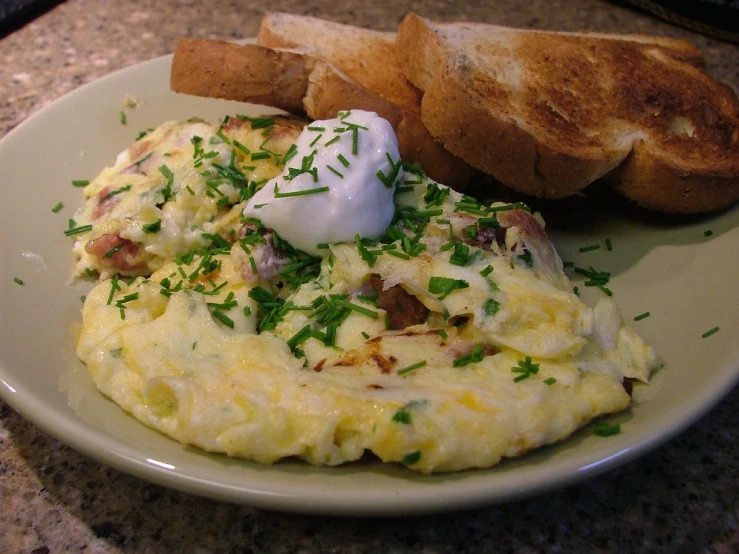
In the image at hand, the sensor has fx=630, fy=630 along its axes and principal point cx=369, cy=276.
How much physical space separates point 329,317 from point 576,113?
4.79 ft

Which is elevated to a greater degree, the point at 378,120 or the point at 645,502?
the point at 378,120

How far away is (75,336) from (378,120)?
1.19 m

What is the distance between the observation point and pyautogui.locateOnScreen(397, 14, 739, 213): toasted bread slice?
2334mm

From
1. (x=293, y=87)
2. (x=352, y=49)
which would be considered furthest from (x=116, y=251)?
(x=352, y=49)

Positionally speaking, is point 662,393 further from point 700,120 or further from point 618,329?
point 700,120

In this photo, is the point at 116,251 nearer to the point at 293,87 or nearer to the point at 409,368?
the point at 293,87

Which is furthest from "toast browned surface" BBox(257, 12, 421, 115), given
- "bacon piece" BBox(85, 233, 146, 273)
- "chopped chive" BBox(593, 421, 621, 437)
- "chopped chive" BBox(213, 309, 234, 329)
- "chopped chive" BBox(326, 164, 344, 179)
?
"chopped chive" BBox(593, 421, 621, 437)

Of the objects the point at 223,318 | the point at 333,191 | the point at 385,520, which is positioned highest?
the point at 333,191

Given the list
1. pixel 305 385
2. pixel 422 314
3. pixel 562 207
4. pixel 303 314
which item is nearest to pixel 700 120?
pixel 562 207

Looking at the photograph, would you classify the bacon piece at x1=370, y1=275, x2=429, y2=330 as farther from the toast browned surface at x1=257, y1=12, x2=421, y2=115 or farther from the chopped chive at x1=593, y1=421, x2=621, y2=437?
the toast browned surface at x1=257, y1=12, x2=421, y2=115

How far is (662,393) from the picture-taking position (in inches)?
66.1

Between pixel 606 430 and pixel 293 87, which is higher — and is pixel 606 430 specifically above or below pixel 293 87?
below

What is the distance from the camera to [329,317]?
1.80 m

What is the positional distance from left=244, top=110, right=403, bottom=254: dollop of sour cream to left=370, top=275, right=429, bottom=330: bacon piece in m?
0.23
